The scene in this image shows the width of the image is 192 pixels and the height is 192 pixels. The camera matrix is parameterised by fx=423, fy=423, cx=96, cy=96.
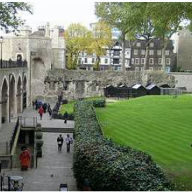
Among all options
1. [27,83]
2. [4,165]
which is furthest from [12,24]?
[27,83]

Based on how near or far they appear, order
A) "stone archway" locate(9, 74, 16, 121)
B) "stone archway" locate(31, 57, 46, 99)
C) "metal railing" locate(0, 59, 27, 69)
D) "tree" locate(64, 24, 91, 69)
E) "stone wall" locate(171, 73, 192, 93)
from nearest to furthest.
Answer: "metal railing" locate(0, 59, 27, 69) < "stone archway" locate(9, 74, 16, 121) < "stone archway" locate(31, 57, 46, 99) < "stone wall" locate(171, 73, 192, 93) < "tree" locate(64, 24, 91, 69)

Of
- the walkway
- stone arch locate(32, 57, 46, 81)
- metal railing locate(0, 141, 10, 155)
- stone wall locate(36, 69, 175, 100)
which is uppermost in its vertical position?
stone arch locate(32, 57, 46, 81)

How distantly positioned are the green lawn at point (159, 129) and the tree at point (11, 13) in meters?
9.98

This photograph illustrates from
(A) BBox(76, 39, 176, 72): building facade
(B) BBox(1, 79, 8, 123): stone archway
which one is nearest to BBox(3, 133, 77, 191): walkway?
(B) BBox(1, 79, 8, 123): stone archway

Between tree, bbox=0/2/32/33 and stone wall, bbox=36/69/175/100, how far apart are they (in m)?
34.0

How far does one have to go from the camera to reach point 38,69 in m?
59.6

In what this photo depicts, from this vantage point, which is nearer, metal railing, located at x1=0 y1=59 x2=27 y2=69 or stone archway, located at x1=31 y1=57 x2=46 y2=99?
metal railing, located at x1=0 y1=59 x2=27 y2=69

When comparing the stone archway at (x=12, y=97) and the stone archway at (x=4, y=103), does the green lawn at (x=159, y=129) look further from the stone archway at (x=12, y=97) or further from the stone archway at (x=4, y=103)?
the stone archway at (x=12, y=97)

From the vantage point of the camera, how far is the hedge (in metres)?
15.1

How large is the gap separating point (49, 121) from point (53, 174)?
16.9 m

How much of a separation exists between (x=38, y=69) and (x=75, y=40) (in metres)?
18.3

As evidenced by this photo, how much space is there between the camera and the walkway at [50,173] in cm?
2200

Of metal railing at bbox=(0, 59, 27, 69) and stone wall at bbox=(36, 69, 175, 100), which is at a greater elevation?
metal railing at bbox=(0, 59, 27, 69)

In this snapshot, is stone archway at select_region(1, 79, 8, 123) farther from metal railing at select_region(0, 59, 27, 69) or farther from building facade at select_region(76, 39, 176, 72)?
building facade at select_region(76, 39, 176, 72)
